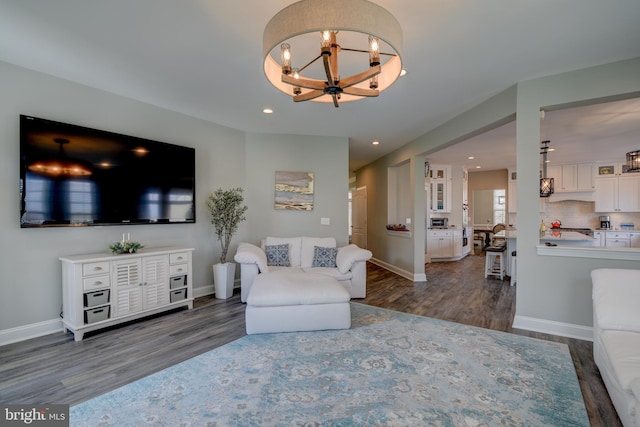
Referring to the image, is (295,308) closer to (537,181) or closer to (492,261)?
(537,181)

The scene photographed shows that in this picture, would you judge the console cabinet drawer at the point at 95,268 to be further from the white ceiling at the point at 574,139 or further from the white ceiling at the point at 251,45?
the white ceiling at the point at 574,139

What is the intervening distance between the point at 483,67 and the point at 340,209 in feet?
10.4

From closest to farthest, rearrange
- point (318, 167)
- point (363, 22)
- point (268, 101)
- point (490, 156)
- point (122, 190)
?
point (363, 22) → point (122, 190) → point (268, 101) → point (318, 167) → point (490, 156)

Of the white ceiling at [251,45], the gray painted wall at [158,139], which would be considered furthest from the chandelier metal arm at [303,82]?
the gray painted wall at [158,139]

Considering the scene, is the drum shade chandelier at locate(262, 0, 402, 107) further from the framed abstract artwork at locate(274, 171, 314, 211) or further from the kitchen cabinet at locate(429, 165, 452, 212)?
the kitchen cabinet at locate(429, 165, 452, 212)

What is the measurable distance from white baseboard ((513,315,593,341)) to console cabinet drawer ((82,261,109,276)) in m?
4.48

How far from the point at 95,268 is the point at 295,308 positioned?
82.4 inches

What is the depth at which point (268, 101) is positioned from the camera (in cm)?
369

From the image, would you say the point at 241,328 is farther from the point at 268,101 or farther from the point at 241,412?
the point at 268,101

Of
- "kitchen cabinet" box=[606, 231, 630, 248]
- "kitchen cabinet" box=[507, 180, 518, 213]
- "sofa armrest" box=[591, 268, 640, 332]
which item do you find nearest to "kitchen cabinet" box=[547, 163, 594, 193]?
"kitchen cabinet" box=[507, 180, 518, 213]

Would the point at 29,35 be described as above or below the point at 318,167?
above

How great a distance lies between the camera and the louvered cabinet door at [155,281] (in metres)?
3.36

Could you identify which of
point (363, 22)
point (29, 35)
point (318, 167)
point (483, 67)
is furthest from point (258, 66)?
point (318, 167)

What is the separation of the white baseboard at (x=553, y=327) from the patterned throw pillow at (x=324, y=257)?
7.82 feet
